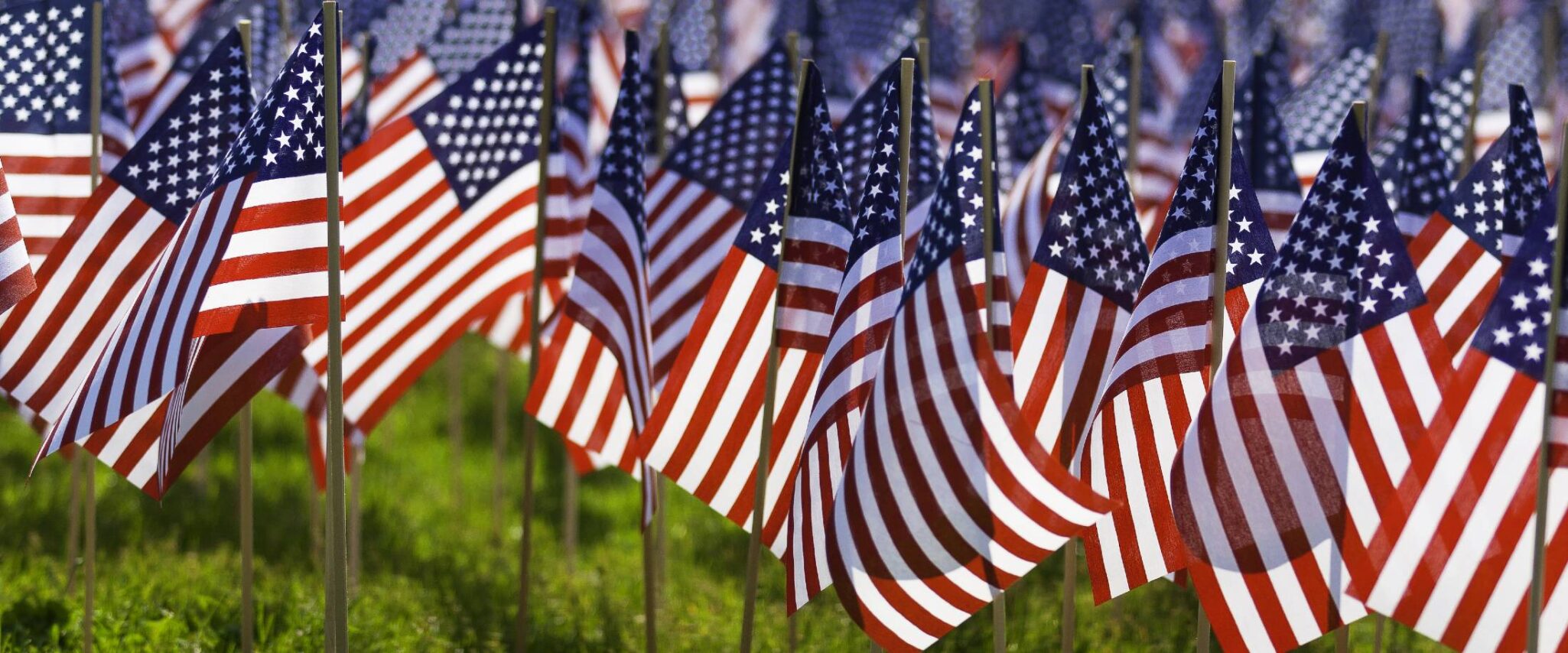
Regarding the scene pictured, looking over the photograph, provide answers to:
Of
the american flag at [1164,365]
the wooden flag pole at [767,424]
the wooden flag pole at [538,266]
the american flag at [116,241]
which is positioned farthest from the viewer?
the wooden flag pole at [538,266]

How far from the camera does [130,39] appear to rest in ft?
38.8

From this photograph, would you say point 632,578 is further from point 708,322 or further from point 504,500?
point 708,322

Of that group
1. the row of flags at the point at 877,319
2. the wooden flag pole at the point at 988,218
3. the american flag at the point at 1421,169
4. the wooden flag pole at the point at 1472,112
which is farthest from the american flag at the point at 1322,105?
the wooden flag pole at the point at 988,218

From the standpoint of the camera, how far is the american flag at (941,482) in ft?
20.0

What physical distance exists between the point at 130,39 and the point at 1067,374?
27.3 feet

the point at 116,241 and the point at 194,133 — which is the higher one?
the point at 194,133

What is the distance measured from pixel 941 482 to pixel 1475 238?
3.12 m

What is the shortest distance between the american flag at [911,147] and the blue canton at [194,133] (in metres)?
3.34

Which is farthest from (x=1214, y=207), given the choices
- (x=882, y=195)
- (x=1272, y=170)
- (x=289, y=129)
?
(x=289, y=129)

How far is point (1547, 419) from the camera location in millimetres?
5770

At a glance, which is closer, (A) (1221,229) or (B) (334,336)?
(B) (334,336)

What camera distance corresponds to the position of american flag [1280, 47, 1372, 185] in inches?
425

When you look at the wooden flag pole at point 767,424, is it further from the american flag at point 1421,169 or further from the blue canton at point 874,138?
the american flag at point 1421,169

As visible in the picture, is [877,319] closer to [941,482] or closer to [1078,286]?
[941,482]
